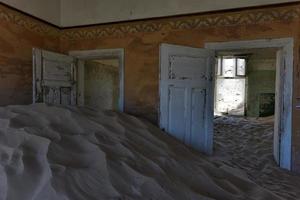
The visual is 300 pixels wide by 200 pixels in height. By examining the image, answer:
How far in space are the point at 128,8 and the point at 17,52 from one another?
196 cm

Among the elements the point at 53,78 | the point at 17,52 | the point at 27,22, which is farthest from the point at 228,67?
the point at 17,52

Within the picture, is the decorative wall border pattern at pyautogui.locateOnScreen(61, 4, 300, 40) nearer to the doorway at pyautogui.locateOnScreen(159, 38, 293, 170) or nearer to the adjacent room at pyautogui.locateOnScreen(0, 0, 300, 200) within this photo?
the adjacent room at pyautogui.locateOnScreen(0, 0, 300, 200)

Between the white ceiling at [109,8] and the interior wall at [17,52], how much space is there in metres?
0.20

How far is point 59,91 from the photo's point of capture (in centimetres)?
456

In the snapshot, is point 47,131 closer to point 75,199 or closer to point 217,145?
point 75,199

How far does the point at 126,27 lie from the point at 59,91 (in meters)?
1.63

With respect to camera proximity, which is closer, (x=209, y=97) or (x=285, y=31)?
(x=285, y=31)

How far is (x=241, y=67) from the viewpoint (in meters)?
10.4

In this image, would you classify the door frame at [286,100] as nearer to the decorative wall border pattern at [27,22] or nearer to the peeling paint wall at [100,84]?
the decorative wall border pattern at [27,22]

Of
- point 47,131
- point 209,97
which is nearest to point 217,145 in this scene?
point 209,97

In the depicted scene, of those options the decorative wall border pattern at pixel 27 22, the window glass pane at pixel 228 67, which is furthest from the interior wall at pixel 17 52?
the window glass pane at pixel 228 67

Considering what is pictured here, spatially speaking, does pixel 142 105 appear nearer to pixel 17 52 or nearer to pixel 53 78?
pixel 53 78

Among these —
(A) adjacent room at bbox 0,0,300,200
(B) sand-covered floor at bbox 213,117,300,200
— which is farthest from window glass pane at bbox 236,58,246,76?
(A) adjacent room at bbox 0,0,300,200

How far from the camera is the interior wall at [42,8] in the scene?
4.05 metres
